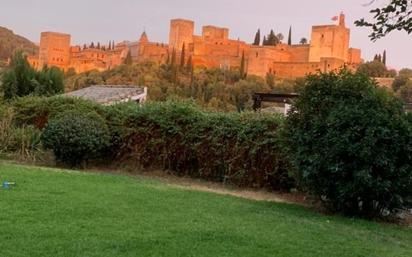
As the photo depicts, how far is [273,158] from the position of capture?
1102 cm

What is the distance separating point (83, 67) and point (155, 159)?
3878 inches

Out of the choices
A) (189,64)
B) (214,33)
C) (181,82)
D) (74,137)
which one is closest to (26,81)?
(74,137)

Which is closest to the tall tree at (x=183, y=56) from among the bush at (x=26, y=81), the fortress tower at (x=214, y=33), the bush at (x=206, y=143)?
the fortress tower at (x=214, y=33)

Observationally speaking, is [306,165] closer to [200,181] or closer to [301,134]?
[301,134]

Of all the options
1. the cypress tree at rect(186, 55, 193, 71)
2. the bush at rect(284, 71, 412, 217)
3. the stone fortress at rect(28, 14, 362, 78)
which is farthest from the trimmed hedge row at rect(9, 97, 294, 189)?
the stone fortress at rect(28, 14, 362, 78)

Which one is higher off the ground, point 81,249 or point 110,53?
point 110,53

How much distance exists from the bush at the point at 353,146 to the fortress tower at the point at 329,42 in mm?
92045

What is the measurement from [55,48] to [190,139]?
10121 centimetres

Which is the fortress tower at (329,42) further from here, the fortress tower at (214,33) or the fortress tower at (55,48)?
the fortress tower at (55,48)

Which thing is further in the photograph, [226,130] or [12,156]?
[12,156]

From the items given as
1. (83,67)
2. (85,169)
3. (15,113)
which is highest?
(83,67)

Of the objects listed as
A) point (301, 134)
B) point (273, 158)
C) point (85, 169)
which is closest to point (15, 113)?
point (85, 169)

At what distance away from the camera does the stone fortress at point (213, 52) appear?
98.2 meters

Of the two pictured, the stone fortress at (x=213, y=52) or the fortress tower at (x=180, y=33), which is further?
the fortress tower at (x=180, y=33)
